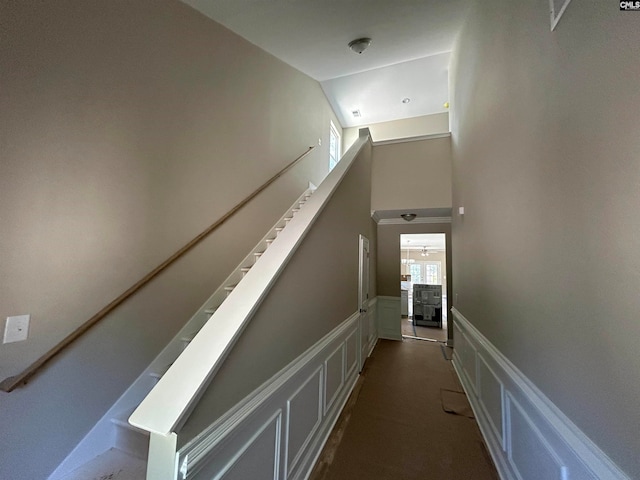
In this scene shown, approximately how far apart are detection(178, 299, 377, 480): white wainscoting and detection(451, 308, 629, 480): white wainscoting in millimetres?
1228

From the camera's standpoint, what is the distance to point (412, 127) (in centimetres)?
680

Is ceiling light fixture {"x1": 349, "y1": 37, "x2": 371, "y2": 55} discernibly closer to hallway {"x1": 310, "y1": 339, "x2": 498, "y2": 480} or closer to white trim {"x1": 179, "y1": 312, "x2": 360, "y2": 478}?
white trim {"x1": 179, "y1": 312, "x2": 360, "y2": 478}

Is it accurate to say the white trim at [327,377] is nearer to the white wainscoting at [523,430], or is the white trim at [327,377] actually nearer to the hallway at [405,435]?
the hallway at [405,435]

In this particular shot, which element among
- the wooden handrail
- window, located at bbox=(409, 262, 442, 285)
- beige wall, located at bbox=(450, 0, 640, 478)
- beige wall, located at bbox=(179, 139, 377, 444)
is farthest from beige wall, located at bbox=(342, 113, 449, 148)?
window, located at bbox=(409, 262, 442, 285)

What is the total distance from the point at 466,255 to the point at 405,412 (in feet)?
6.04

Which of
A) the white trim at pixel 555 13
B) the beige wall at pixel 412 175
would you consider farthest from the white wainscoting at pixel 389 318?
the white trim at pixel 555 13

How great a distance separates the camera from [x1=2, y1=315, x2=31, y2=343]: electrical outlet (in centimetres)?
138

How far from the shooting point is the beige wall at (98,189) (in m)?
1.42

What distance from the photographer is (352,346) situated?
313 cm

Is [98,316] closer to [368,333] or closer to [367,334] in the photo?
[367,334]

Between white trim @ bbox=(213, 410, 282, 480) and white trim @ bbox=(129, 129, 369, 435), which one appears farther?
white trim @ bbox=(213, 410, 282, 480)

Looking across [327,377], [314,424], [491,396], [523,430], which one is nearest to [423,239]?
[491,396]

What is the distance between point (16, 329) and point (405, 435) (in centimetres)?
278

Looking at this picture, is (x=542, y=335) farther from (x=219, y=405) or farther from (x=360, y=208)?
(x=360, y=208)
